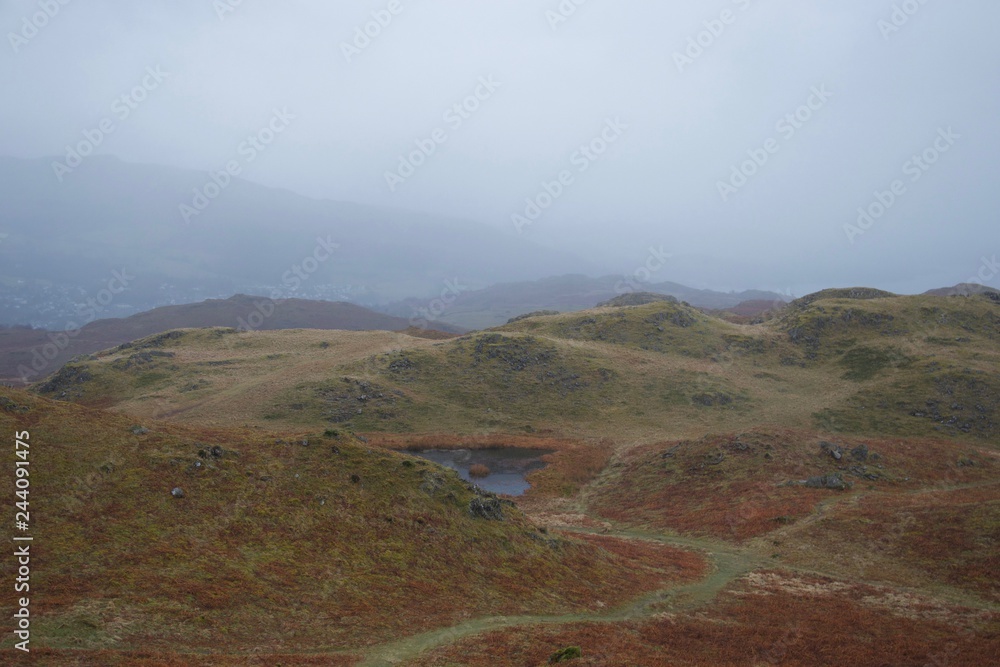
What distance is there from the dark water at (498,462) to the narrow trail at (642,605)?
16.6 metres

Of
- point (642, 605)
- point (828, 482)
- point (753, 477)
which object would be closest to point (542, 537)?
point (642, 605)

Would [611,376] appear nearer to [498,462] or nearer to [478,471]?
[498,462]

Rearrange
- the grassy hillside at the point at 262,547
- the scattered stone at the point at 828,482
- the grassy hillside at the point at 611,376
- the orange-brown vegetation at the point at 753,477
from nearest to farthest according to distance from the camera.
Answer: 1. the grassy hillside at the point at 262,547
2. the orange-brown vegetation at the point at 753,477
3. the scattered stone at the point at 828,482
4. the grassy hillside at the point at 611,376

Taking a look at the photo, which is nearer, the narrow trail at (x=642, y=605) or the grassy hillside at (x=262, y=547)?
the grassy hillside at (x=262, y=547)

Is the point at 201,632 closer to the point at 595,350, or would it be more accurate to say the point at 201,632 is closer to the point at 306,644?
the point at 306,644

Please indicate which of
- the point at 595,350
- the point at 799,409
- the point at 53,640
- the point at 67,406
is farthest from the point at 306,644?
the point at 595,350

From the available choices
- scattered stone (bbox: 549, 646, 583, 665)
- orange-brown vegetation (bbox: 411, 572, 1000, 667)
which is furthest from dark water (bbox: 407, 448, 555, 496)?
scattered stone (bbox: 549, 646, 583, 665)

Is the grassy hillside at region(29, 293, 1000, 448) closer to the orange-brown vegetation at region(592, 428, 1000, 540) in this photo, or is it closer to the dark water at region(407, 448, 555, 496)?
the dark water at region(407, 448, 555, 496)

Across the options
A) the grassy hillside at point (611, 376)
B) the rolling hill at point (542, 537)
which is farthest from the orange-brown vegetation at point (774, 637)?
the grassy hillside at point (611, 376)

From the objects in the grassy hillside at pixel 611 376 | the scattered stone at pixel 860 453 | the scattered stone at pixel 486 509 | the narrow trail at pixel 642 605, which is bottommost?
the narrow trail at pixel 642 605

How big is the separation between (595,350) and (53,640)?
95100 millimetres

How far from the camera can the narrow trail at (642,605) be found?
2172cm

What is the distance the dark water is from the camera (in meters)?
63.6

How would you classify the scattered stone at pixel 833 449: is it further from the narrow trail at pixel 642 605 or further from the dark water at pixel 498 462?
the dark water at pixel 498 462
